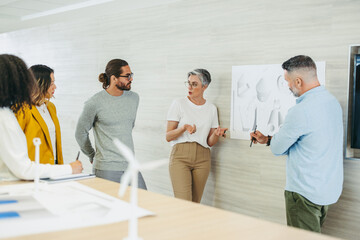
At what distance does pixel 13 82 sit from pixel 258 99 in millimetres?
2382

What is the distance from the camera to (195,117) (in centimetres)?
386

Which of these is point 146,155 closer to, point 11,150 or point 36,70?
point 36,70

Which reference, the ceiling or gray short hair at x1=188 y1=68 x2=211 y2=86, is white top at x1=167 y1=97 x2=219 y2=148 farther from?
the ceiling

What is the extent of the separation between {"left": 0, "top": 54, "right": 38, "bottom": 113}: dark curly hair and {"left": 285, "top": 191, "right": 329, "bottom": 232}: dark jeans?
6.39 ft

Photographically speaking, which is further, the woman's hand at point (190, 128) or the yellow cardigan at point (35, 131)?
the woman's hand at point (190, 128)

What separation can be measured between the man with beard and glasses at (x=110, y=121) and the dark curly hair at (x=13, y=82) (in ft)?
3.71

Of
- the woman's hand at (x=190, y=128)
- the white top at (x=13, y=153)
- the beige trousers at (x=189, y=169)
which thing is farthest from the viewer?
the beige trousers at (x=189, y=169)

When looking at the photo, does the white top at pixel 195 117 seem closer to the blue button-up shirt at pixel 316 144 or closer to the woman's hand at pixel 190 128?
the woman's hand at pixel 190 128

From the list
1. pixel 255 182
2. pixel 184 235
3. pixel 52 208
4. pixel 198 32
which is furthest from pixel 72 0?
pixel 184 235

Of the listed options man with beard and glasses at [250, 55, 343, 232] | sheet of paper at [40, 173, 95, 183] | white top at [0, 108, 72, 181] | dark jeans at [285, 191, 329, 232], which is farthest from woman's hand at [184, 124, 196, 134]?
white top at [0, 108, 72, 181]

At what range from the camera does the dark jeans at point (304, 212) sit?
262 centimetres

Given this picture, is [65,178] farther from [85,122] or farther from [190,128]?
[190,128]

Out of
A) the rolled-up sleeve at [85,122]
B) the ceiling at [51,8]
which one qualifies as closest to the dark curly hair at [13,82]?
the rolled-up sleeve at [85,122]

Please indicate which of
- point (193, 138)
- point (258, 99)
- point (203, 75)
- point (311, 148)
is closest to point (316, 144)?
point (311, 148)
